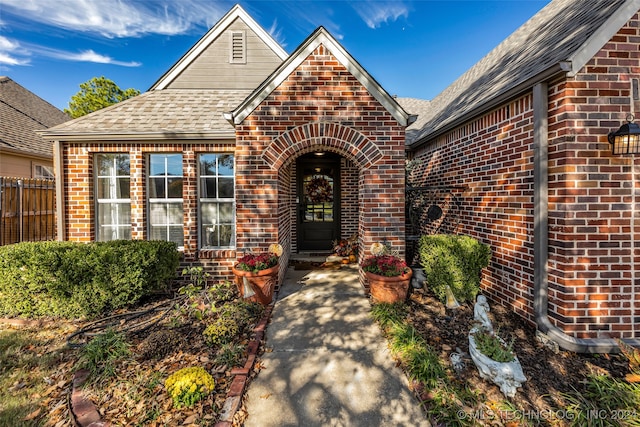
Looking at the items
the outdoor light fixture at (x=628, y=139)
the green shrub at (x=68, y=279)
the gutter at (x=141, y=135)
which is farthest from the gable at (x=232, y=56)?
the outdoor light fixture at (x=628, y=139)

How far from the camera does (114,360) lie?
117 inches

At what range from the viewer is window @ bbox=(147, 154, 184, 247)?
19.0 ft

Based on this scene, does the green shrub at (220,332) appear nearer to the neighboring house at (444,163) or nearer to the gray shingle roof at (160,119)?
the neighboring house at (444,163)

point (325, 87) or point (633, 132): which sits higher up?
point (325, 87)

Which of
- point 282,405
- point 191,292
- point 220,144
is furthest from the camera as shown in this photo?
point 220,144

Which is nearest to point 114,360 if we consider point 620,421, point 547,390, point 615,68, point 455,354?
point 455,354

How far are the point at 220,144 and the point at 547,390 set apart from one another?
6137mm

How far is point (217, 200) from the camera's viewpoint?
5.79m

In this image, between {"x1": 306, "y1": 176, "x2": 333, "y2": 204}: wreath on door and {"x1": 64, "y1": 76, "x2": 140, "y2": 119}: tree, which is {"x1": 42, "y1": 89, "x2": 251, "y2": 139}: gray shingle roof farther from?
{"x1": 64, "y1": 76, "x2": 140, "y2": 119}: tree

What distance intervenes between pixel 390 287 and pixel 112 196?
19.8ft

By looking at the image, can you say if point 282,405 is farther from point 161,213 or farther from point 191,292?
point 161,213

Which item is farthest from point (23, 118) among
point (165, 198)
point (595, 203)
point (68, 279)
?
point (595, 203)

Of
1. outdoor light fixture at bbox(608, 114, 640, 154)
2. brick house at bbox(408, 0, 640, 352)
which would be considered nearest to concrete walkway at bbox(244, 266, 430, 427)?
brick house at bbox(408, 0, 640, 352)

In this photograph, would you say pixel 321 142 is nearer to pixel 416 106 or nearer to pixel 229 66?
pixel 229 66
